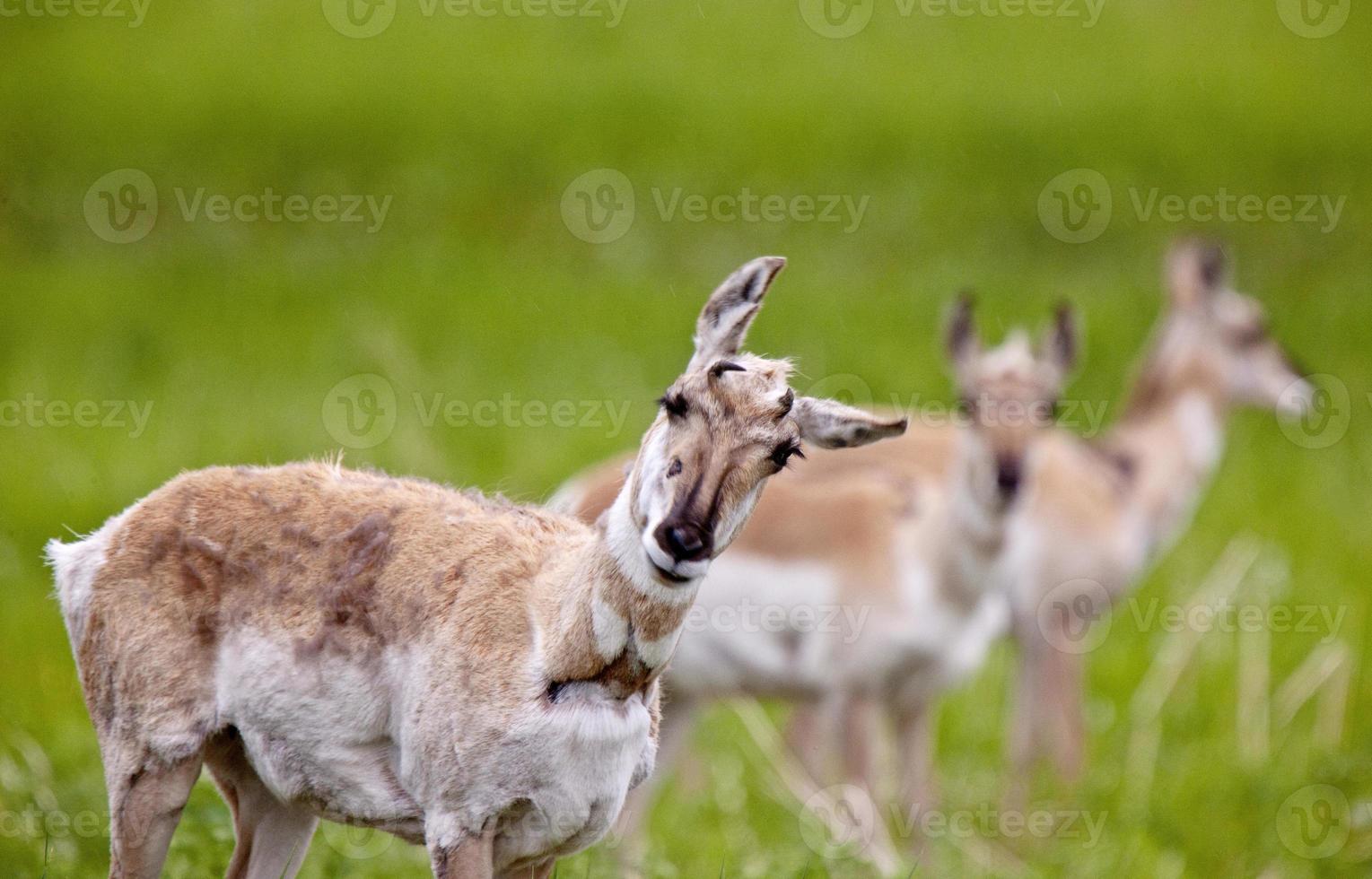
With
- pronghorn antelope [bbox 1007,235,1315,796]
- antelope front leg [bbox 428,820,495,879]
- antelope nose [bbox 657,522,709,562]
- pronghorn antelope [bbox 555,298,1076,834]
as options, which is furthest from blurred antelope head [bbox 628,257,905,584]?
pronghorn antelope [bbox 1007,235,1315,796]

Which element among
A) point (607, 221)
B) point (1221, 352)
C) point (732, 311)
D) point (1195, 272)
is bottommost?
point (732, 311)

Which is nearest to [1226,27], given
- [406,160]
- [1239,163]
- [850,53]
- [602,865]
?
[1239,163]

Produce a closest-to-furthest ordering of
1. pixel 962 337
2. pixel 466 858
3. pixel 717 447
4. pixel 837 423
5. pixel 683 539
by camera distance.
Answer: pixel 683 539 < pixel 717 447 < pixel 837 423 < pixel 466 858 < pixel 962 337

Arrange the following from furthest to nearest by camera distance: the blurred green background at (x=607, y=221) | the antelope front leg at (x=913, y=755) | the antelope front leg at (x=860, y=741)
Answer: the blurred green background at (x=607, y=221) → the antelope front leg at (x=913, y=755) → the antelope front leg at (x=860, y=741)

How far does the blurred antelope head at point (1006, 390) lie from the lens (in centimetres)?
879

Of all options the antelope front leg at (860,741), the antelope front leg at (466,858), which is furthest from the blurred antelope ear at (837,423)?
the antelope front leg at (860,741)

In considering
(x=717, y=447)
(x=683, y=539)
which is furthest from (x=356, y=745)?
(x=717, y=447)

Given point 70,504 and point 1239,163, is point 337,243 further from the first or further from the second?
point 1239,163

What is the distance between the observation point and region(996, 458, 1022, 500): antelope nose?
874 cm

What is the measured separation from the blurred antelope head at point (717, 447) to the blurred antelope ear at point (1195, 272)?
8.74m

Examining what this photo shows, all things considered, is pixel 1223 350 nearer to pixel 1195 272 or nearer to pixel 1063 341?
pixel 1195 272

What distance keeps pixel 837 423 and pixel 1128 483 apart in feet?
25.2

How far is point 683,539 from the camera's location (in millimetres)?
3750

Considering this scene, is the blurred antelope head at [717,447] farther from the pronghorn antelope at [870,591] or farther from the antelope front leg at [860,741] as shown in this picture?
the antelope front leg at [860,741]
